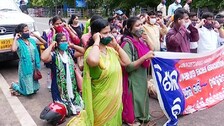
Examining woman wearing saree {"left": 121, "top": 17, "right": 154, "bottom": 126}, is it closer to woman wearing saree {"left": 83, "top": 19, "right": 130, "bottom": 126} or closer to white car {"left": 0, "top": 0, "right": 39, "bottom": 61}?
woman wearing saree {"left": 83, "top": 19, "right": 130, "bottom": 126}

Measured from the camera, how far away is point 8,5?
9.09m

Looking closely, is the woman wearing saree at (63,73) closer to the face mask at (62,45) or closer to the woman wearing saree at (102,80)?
the face mask at (62,45)

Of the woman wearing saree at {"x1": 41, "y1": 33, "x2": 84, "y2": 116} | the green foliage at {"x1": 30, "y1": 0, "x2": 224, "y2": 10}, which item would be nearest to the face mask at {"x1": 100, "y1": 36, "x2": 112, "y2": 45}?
the woman wearing saree at {"x1": 41, "y1": 33, "x2": 84, "y2": 116}

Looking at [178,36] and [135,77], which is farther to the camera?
[178,36]

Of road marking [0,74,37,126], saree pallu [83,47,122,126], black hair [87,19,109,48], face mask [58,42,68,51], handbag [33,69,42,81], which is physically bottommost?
road marking [0,74,37,126]

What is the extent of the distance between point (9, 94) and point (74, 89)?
1.86 meters

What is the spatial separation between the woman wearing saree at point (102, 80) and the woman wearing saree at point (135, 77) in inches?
20.5

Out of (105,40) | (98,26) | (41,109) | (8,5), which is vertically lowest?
(41,109)

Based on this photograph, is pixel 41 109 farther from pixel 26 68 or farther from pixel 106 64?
pixel 106 64

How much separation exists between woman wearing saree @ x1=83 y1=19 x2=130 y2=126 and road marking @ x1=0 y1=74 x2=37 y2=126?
140 centimetres

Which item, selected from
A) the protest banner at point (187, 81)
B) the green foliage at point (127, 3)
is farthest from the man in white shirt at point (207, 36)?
the green foliage at point (127, 3)

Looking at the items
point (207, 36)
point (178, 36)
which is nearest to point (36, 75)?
point (178, 36)

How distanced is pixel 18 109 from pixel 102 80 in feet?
7.75

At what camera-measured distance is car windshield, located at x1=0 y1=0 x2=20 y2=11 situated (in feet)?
29.1
